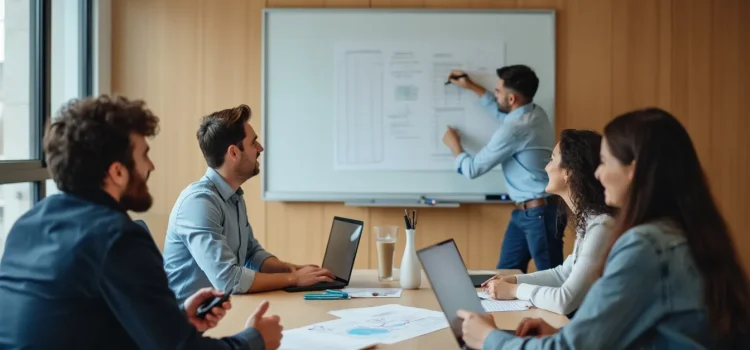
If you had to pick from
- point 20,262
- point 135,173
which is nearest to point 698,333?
point 135,173

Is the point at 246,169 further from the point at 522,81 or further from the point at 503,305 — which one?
the point at 522,81

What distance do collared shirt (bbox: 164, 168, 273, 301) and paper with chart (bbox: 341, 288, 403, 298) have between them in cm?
33

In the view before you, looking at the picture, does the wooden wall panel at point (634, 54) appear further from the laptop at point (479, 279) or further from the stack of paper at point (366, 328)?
the stack of paper at point (366, 328)

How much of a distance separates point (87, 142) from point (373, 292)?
1218mm

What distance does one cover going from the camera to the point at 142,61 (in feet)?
13.9

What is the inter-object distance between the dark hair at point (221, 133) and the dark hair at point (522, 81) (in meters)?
1.66

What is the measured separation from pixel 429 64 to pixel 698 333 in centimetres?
288

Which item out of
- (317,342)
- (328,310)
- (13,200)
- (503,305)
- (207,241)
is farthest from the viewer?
(13,200)

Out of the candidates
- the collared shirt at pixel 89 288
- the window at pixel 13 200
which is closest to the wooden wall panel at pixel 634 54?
the window at pixel 13 200

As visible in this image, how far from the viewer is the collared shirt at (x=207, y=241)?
2381mm

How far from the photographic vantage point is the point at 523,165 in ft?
12.5

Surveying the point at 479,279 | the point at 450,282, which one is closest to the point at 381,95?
the point at 479,279

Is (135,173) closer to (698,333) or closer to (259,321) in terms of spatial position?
(259,321)

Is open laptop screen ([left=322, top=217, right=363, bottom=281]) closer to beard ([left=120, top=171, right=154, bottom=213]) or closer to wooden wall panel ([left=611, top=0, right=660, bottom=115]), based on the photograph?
beard ([left=120, top=171, right=154, bottom=213])
